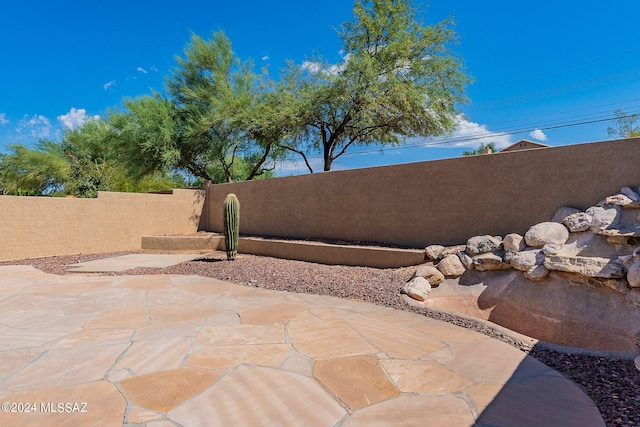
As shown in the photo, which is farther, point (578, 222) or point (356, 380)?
point (578, 222)

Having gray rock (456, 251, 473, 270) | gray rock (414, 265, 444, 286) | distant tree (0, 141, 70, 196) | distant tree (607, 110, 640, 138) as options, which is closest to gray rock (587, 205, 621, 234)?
gray rock (456, 251, 473, 270)

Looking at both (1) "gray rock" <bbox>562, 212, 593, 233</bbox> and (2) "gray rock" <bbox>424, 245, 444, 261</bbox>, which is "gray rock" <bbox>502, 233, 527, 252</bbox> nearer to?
(1) "gray rock" <bbox>562, 212, 593, 233</bbox>

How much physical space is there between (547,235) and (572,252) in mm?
402

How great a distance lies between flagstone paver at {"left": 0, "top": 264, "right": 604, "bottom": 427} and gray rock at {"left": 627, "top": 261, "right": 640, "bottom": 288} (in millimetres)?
1691

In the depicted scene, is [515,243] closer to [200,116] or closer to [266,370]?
[266,370]

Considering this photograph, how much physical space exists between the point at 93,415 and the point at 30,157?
25.2 meters

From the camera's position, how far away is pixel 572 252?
4281 mm

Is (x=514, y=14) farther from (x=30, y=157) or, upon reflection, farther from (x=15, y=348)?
(x=30, y=157)

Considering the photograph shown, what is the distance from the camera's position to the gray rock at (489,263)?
4.71 meters

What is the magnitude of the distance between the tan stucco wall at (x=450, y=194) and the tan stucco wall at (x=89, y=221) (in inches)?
157

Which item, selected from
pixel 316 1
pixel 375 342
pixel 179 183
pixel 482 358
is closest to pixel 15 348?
pixel 375 342

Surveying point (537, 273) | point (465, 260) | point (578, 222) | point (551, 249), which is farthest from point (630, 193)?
point (465, 260)

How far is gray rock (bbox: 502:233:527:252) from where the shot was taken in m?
4.82

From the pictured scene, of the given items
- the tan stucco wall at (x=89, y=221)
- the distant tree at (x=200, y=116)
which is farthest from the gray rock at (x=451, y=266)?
the tan stucco wall at (x=89, y=221)
